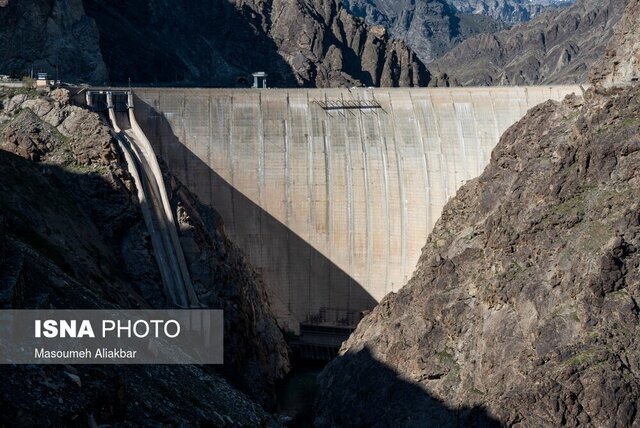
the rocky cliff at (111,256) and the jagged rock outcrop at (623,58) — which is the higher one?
the jagged rock outcrop at (623,58)

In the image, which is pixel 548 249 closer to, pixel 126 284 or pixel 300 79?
pixel 126 284

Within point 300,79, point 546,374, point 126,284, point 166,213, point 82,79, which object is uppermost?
point 300,79

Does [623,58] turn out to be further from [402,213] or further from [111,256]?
[111,256]

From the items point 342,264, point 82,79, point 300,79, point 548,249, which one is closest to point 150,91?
point 342,264

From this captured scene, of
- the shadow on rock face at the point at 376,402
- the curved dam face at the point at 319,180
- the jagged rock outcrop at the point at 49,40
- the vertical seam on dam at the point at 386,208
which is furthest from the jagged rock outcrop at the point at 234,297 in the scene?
the jagged rock outcrop at the point at 49,40

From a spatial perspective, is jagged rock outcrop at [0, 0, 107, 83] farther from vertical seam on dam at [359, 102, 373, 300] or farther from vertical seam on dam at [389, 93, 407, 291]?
vertical seam on dam at [389, 93, 407, 291]

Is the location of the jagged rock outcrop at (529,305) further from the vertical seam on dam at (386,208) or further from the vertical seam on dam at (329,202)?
the vertical seam on dam at (329,202)
